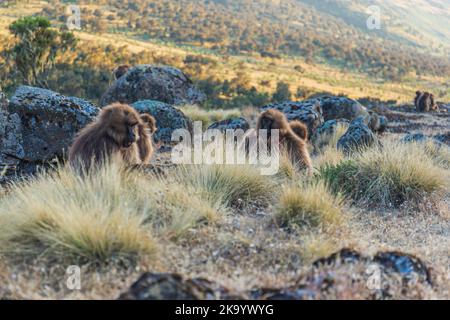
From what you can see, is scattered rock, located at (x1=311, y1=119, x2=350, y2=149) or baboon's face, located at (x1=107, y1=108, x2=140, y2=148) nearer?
baboon's face, located at (x1=107, y1=108, x2=140, y2=148)

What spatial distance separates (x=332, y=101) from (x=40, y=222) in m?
Answer: 13.6

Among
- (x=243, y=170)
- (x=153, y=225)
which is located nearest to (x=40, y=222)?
(x=153, y=225)

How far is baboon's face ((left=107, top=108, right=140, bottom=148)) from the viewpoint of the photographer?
19.4ft

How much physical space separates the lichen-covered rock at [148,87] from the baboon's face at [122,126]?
33.7 ft

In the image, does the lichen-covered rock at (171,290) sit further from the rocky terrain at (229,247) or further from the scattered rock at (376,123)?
the scattered rock at (376,123)

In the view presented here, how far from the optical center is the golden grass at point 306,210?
199 inches

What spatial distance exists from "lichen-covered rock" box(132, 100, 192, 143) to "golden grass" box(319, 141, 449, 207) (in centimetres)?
582

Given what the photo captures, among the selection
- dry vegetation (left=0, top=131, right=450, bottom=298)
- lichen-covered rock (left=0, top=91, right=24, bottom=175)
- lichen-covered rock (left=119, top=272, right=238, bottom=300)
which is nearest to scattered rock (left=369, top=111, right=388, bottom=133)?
dry vegetation (left=0, top=131, right=450, bottom=298)

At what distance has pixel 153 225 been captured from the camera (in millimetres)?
4664

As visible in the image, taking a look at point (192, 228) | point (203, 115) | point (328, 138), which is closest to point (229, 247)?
point (192, 228)

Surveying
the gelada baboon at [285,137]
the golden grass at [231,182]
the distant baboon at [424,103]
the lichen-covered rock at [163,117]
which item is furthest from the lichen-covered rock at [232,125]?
the distant baboon at [424,103]

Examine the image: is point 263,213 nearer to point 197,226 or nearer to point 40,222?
point 197,226

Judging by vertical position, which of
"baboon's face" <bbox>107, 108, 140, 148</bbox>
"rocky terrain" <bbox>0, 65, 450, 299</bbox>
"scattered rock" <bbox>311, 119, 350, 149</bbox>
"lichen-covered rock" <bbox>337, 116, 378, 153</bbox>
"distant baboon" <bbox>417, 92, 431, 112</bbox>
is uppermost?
"baboon's face" <bbox>107, 108, 140, 148</bbox>

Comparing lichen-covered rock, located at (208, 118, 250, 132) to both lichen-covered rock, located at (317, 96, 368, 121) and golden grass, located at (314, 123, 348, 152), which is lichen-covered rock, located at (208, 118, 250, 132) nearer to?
golden grass, located at (314, 123, 348, 152)
